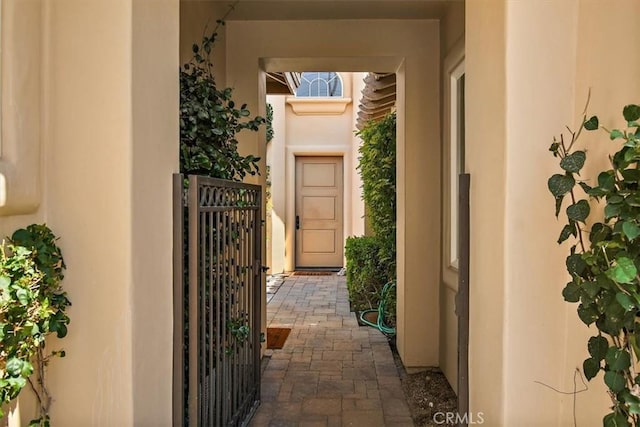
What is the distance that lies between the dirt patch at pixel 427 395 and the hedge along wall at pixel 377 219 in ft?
3.96

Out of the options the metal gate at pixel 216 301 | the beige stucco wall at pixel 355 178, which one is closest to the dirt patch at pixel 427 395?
the metal gate at pixel 216 301

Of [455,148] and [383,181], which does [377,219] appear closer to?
[383,181]

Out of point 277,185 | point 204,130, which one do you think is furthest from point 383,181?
point 277,185

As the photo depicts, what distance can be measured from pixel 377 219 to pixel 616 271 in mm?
3975

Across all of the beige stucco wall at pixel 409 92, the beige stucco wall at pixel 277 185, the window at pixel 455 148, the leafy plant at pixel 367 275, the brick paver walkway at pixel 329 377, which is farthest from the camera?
the beige stucco wall at pixel 277 185

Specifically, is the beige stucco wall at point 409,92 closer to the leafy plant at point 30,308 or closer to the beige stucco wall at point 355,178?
the leafy plant at point 30,308

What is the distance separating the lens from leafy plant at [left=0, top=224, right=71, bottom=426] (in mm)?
1181

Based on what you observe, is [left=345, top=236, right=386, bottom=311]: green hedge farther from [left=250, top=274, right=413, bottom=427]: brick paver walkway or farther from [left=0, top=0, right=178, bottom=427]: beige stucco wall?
A: [left=0, top=0, right=178, bottom=427]: beige stucco wall

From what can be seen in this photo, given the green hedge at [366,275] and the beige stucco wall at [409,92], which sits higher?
the beige stucco wall at [409,92]

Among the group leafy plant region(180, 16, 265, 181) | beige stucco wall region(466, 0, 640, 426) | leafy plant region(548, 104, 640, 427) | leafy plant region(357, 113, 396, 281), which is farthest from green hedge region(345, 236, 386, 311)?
leafy plant region(548, 104, 640, 427)

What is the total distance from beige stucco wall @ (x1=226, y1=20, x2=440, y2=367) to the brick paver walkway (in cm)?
46

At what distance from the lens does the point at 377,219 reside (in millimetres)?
5098

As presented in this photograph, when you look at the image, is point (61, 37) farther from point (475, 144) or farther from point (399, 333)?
point (399, 333)

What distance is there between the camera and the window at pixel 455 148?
3303 mm
